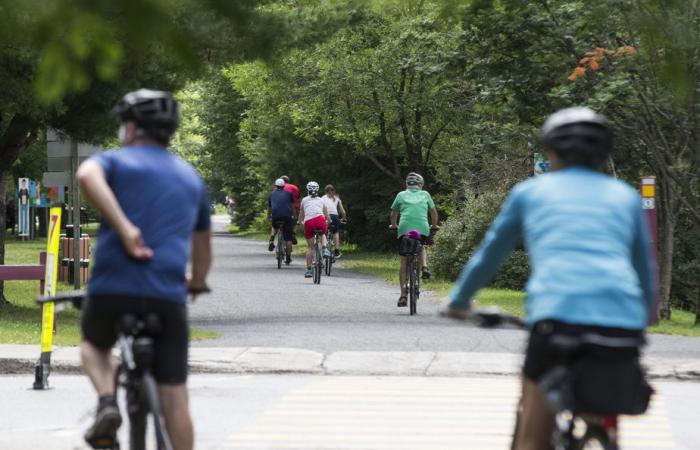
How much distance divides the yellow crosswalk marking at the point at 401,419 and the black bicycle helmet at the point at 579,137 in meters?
4.23

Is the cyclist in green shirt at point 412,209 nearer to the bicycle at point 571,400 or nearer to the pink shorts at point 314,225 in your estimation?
the pink shorts at point 314,225

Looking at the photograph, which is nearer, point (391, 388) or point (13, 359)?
point (391, 388)

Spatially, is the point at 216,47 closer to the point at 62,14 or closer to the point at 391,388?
the point at 62,14

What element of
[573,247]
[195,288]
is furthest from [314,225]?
[573,247]

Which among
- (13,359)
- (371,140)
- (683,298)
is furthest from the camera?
(371,140)

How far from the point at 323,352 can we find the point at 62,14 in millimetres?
10206

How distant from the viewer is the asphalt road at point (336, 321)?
15234mm

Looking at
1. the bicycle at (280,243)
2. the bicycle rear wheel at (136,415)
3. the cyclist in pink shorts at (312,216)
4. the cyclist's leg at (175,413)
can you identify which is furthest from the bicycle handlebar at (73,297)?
the bicycle at (280,243)

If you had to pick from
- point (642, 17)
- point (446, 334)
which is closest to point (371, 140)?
point (446, 334)

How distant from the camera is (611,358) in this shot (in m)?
4.56

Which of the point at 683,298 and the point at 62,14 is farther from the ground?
the point at 62,14

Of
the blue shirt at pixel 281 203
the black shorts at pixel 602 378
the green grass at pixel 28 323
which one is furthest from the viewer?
the blue shirt at pixel 281 203

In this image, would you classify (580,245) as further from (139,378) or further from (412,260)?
(412,260)

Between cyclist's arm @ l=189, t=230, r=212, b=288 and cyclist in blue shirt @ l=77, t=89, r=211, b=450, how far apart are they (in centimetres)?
35
